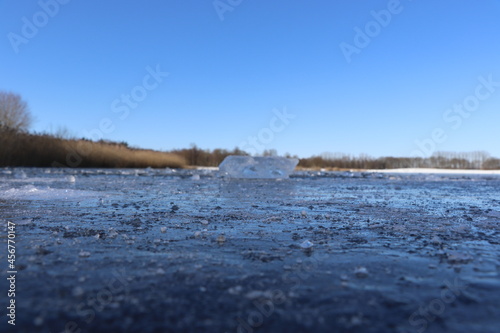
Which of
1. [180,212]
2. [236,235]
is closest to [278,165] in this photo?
[180,212]

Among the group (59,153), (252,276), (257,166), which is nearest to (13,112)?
(59,153)

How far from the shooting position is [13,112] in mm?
35125

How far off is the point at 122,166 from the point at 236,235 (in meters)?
28.8

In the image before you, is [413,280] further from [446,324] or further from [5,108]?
[5,108]

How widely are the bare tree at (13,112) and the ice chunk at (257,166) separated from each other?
28428mm

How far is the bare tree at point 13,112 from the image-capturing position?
34188 mm

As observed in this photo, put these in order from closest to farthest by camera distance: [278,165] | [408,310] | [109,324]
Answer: [109,324]
[408,310]
[278,165]

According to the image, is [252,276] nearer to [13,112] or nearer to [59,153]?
[59,153]

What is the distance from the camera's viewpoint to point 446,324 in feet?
4.41

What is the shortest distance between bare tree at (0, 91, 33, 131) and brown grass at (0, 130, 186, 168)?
1145 centimetres

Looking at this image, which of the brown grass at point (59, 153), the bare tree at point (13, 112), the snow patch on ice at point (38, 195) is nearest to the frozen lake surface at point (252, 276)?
the snow patch on ice at point (38, 195)

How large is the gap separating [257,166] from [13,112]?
31.2 m

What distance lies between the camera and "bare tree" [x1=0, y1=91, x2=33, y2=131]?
112 feet

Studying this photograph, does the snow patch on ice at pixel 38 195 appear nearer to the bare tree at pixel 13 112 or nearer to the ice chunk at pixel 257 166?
the ice chunk at pixel 257 166
